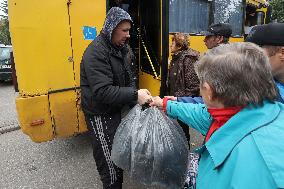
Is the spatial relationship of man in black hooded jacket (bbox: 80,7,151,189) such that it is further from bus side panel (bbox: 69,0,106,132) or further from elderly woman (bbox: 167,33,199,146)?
bus side panel (bbox: 69,0,106,132)

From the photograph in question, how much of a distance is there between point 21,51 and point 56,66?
42cm

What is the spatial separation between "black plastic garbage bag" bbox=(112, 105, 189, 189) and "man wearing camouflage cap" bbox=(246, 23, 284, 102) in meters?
1.02

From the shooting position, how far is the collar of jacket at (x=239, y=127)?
1.04m

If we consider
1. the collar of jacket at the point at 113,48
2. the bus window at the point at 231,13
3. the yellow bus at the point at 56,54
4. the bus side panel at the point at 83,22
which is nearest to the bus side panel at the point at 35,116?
the yellow bus at the point at 56,54

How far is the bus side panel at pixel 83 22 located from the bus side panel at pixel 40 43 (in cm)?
8

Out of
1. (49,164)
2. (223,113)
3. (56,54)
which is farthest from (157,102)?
(49,164)

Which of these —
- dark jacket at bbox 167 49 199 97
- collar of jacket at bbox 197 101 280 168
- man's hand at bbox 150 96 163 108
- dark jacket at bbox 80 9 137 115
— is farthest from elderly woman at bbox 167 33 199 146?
collar of jacket at bbox 197 101 280 168

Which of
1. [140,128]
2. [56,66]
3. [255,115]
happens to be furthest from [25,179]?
[255,115]

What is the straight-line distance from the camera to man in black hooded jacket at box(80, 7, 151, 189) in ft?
7.61

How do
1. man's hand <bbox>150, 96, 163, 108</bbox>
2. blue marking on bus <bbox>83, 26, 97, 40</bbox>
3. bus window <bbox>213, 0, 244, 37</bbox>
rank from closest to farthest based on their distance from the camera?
1. man's hand <bbox>150, 96, 163, 108</bbox>
2. blue marking on bus <bbox>83, 26, 97, 40</bbox>
3. bus window <bbox>213, 0, 244, 37</bbox>

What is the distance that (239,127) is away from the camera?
1.06m

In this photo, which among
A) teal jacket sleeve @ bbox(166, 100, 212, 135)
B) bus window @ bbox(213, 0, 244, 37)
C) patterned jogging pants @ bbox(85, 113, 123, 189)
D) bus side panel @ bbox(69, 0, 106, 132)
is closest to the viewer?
teal jacket sleeve @ bbox(166, 100, 212, 135)

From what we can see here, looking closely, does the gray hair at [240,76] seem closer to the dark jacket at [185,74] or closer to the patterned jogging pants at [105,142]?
the patterned jogging pants at [105,142]

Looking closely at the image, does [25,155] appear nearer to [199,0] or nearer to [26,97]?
[26,97]
